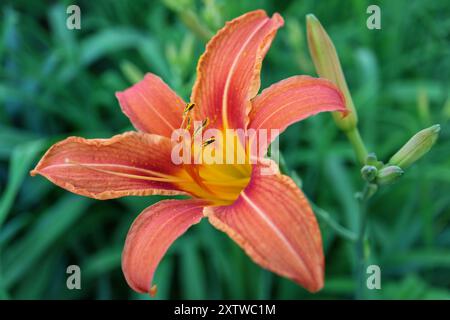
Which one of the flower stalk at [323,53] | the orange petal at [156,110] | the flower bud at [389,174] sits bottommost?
the flower bud at [389,174]

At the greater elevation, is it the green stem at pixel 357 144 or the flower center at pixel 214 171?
the green stem at pixel 357 144

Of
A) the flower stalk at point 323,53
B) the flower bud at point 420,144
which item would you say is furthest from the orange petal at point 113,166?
the flower bud at point 420,144

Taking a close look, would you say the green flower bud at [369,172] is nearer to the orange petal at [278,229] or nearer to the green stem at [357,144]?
the green stem at [357,144]

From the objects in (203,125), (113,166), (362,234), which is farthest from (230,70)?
(362,234)

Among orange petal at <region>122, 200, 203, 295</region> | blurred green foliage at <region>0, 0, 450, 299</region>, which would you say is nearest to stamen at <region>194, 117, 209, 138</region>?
orange petal at <region>122, 200, 203, 295</region>

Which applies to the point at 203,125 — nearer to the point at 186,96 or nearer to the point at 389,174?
the point at 389,174

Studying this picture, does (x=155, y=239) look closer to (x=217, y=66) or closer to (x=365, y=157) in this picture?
(x=217, y=66)
